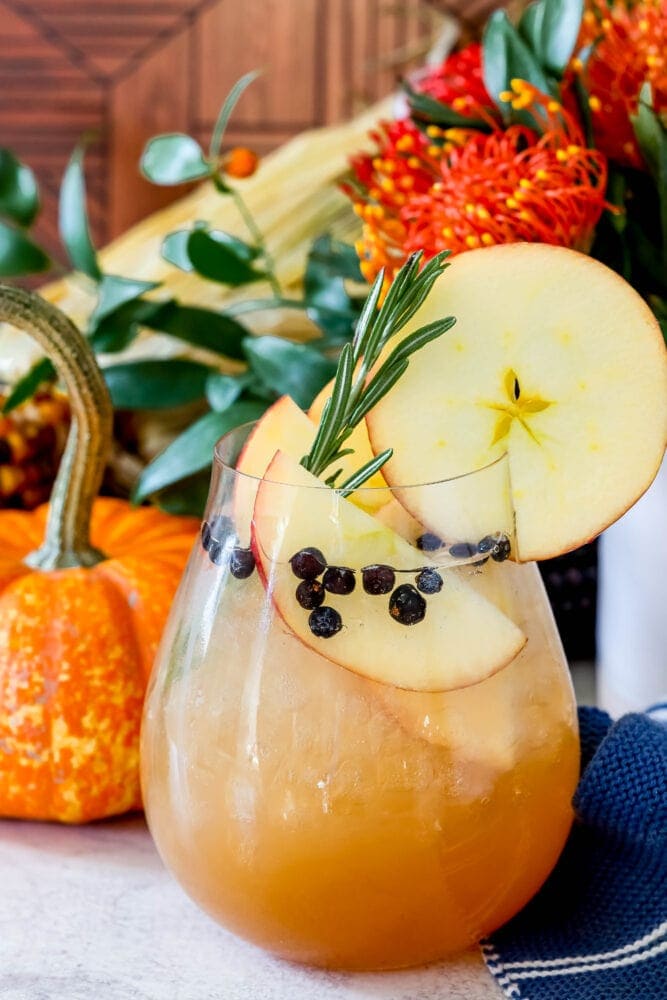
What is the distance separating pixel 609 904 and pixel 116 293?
363 mm

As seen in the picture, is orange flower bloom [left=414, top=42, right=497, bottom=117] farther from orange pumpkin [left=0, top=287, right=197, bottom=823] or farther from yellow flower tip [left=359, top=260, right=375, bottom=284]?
orange pumpkin [left=0, top=287, right=197, bottom=823]

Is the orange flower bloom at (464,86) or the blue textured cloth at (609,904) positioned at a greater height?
the orange flower bloom at (464,86)

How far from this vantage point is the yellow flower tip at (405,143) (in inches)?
19.3

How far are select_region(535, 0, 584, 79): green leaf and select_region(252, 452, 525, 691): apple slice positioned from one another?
0.80 feet

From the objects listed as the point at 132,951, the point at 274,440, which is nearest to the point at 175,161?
the point at 274,440

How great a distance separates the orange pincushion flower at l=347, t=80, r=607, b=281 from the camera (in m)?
0.43

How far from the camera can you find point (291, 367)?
21.8 inches

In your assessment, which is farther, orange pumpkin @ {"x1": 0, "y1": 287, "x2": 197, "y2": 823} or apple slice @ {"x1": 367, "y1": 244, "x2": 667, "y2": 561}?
orange pumpkin @ {"x1": 0, "y1": 287, "x2": 197, "y2": 823}

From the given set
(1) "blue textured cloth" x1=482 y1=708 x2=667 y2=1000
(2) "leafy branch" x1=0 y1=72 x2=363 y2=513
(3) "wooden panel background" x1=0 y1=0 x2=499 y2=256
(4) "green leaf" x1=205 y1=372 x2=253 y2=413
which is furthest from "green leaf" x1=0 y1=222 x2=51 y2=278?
(3) "wooden panel background" x1=0 y1=0 x2=499 y2=256

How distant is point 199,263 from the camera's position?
581 millimetres

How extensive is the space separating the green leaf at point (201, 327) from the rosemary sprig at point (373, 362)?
27 cm

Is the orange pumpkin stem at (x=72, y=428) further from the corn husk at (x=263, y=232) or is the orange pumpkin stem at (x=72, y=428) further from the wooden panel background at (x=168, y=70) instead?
the wooden panel background at (x=168, y=70)

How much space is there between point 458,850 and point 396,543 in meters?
0.10

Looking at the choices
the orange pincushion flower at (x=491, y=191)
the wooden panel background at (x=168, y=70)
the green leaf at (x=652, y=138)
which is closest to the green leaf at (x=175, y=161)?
the orange pincushion flower at (x=491, y=191)
